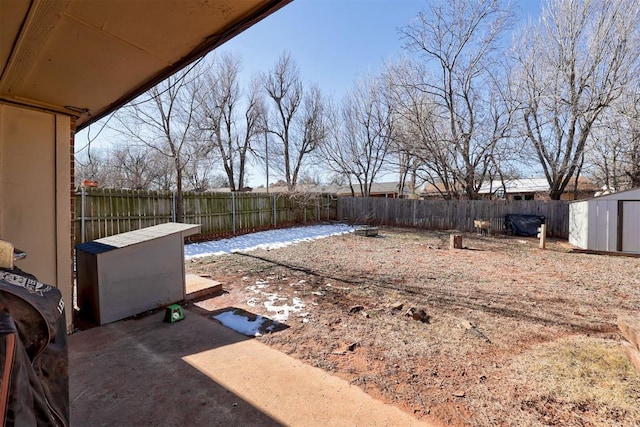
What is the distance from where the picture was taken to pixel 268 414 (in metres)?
1.86

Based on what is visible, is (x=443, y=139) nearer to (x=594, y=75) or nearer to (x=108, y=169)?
(x=594, y=75)

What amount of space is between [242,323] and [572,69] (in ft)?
45.5

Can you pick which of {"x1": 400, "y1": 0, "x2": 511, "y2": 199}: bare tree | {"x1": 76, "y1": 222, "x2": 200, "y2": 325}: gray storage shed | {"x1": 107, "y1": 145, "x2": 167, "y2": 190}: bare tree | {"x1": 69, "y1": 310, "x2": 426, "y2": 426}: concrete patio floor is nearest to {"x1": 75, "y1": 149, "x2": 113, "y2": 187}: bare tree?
{"x1": 107, "y1": 145, "x2": 167, "y2": 190}: bare tree

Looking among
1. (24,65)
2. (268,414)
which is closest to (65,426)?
(268,414)

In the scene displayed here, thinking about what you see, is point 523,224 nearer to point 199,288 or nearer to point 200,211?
point 199,288

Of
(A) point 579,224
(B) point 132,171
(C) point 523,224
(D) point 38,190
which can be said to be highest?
(B) point 132,171

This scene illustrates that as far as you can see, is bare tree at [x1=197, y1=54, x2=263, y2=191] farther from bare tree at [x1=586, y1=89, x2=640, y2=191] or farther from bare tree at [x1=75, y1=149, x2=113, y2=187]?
bare tree at [x1=586, y1=89, x2=640, y2=191]

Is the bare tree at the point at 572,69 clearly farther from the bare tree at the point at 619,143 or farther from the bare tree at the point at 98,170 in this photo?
the bare tree at the point at 98,170

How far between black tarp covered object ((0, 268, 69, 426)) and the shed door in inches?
431

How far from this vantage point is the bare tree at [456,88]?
11320mm

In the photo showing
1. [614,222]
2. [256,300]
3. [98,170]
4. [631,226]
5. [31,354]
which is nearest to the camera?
[31,354]

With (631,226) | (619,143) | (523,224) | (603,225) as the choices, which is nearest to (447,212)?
(523,224)

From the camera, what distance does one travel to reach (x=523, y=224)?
10828 millimetres

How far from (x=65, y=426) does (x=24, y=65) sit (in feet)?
7.98
